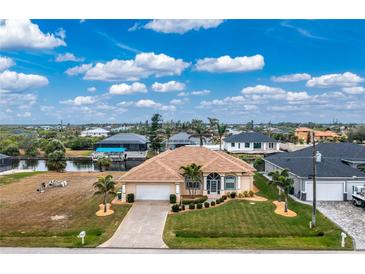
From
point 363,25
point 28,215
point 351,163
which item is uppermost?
point 363,25

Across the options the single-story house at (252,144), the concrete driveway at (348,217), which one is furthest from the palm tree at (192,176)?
the single-story house at (252,144)

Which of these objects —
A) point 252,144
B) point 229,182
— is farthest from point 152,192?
point 252,144

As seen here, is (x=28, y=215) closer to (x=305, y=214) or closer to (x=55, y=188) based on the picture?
(x=55, y=188)

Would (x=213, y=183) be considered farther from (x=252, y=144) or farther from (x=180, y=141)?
(x=180, y=141)

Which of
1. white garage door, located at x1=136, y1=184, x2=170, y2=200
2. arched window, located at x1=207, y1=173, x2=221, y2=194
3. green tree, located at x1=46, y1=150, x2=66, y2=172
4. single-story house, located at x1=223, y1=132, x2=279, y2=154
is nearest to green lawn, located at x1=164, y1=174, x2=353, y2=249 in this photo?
arched window, located at x1=207, y1=173, x2=221, y2=194

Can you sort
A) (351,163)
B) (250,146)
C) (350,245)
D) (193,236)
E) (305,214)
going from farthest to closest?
(250,146) → (351,163) → (305,214) → (193,236) → (350,245)

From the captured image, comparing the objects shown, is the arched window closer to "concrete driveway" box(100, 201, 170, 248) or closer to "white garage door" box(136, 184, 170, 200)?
"white garage door" box(136, 184, 170, 200)

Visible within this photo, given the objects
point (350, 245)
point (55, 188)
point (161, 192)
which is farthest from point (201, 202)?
point (55, 188)
